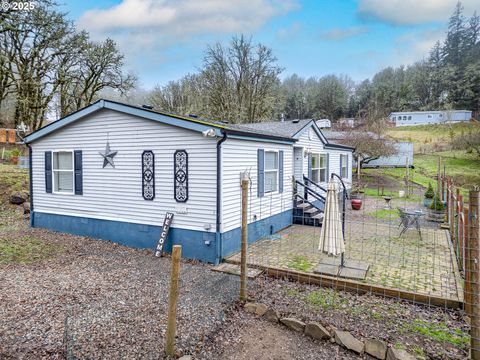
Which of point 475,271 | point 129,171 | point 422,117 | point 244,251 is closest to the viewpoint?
point 475,271

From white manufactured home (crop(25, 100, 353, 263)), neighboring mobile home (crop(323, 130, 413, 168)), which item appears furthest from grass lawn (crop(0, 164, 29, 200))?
neighboring mobile home (crop(323, 130, 413, 168))

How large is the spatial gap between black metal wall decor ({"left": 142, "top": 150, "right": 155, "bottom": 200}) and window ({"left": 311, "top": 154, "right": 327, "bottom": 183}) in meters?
6.95

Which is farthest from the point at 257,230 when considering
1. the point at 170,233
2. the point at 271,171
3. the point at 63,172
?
the point at 63,172

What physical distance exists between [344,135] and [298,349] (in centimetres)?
2101

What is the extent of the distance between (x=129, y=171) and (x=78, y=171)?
1.90 m

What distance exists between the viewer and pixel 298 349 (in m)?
3.53

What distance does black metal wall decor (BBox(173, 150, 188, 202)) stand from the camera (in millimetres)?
6664

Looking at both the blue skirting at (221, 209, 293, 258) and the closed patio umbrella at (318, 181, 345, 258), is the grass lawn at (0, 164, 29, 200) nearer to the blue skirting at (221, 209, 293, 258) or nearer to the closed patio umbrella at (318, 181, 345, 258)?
the blue skirting at (221, 209, 293, 258)

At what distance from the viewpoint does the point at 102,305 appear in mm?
4508

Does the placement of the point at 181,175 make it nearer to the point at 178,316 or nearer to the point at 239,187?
the point at 239,187

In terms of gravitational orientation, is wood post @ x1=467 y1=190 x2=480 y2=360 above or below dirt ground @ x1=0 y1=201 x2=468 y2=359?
above

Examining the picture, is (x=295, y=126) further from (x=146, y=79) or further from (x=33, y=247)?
Result: (x=146, y=79)

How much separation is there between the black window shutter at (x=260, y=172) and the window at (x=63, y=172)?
17.0 feet

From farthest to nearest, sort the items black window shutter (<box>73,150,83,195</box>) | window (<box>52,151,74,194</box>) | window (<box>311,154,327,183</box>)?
window (<box>311,154,327,183</box>)
window (<box>52,151,74,194</box>)
black window shutter (<box>73,150,83,195</box>)
